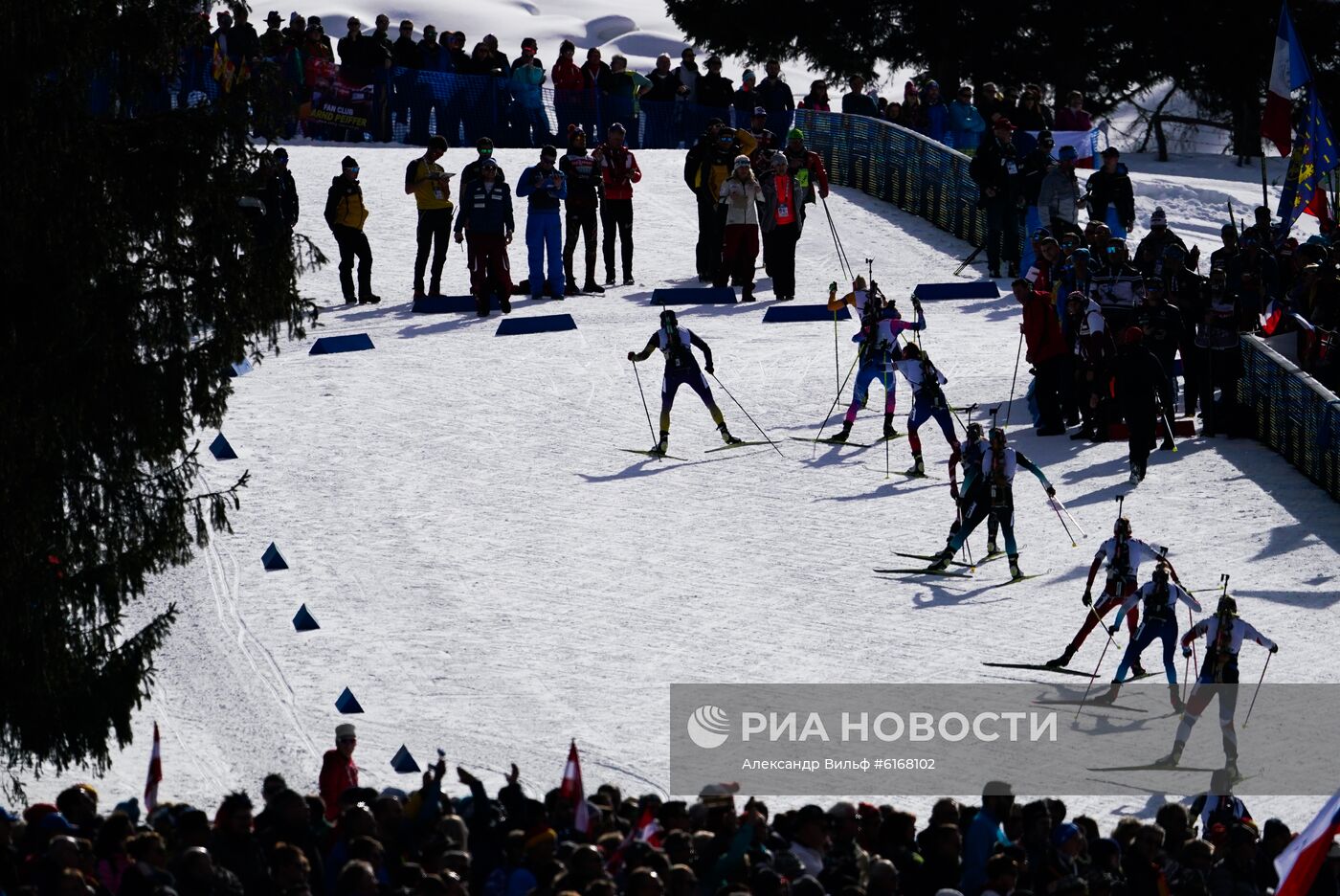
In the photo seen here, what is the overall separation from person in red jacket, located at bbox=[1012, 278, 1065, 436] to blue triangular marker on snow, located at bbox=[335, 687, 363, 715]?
956cm

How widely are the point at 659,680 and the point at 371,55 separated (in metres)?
19.6

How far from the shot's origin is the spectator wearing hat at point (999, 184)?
1168 inches

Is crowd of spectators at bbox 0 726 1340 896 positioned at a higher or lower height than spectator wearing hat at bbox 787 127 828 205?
lower

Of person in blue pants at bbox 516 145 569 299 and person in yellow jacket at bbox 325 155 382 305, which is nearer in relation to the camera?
person in yellow jacket at bbox 325 155 382 305

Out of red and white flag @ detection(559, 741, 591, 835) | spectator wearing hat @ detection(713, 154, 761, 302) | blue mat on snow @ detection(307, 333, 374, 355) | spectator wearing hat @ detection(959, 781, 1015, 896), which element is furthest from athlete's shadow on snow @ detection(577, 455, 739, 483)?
red and white flag @ detection(559, 741, 591, 835)

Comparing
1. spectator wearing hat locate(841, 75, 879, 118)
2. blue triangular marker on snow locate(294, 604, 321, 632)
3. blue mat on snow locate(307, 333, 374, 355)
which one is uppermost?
spectator wearing hat locate(841, 75, 879, 118)

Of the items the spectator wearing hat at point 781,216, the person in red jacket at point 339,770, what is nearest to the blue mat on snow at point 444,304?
the spectator wearing hat at point 781,216

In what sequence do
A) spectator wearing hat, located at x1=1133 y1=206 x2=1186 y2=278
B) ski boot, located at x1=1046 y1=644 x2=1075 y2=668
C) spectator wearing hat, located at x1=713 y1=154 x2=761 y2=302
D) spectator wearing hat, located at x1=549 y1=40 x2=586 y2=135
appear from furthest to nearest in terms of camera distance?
spectator wearing hat, located at x1=549 y1=40 x2=586 y2=135, spectator wearing hat, located at x1=713 y1=154 x2=761 y2=302, spectator wearing hat, located at x1=1133 y1=206 x2=1186 y2=278, ski boot, located at x1=1046 y1=644 x2=1075 y2=668

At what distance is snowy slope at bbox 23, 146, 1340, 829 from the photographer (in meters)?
16.9

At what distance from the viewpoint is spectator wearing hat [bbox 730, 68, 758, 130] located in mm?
35938

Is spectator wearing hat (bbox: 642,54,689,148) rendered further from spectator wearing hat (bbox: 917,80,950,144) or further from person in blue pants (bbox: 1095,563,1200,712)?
person in blue pants (bbox: 1095,563,1200,712)

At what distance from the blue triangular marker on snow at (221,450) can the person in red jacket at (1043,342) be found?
8.10 m

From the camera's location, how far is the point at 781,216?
1121 inches

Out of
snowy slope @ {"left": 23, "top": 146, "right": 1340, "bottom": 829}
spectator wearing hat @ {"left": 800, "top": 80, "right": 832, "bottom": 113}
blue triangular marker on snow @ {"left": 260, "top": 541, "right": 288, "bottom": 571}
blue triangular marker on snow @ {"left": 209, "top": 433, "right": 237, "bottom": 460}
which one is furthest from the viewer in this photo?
spectator wearing hat @ {"left": 800, "top": 80, "right": 832, "bottom": 113}
